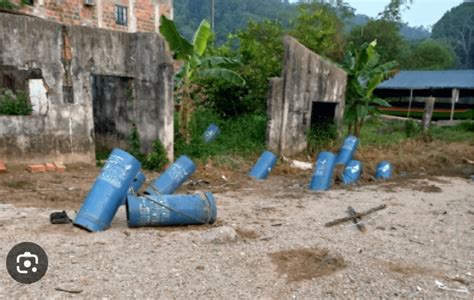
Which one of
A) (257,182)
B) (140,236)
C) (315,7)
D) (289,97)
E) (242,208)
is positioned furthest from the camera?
(315,7)

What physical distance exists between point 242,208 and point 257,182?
1991 millimetres

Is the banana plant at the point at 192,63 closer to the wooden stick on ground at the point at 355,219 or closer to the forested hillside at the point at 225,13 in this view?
the wooden stick on ground at the point at 355,219

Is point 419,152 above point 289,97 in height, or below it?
below

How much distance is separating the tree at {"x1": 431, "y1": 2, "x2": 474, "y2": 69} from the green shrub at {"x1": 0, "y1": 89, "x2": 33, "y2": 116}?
43343mm

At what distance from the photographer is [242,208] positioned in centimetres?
545

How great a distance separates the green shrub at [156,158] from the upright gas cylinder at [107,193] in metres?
2.98

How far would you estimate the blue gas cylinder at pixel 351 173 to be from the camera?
7.53 meters

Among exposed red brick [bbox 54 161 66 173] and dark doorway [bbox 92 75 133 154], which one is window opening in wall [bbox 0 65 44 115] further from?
dark doorway [bbox 92 75 133 154]

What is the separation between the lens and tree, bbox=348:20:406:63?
28375 millimetres

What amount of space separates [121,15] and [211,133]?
30.3 ft

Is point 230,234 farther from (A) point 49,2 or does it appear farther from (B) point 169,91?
(A) point 49,2

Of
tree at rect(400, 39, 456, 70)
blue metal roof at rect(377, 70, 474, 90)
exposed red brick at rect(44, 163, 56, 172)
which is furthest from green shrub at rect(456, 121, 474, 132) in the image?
exposed red brick at rect(44, 163, 56, 172)

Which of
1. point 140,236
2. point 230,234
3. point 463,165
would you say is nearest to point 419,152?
point 463,165

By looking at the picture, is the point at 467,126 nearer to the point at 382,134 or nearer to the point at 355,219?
the point at 382,134
